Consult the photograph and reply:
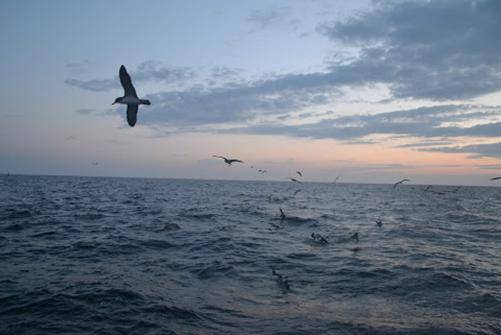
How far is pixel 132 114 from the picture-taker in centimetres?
1027

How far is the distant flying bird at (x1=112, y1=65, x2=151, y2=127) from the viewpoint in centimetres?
1005

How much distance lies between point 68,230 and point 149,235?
4551 mm

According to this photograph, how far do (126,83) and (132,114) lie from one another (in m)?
0.81

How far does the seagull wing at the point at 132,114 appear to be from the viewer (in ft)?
33.3

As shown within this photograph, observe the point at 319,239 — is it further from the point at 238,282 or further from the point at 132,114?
the point at 132,114

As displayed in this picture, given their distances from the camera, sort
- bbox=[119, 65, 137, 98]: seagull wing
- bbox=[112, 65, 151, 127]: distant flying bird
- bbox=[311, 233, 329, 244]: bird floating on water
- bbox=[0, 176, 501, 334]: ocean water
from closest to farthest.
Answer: bbox=[0, 176, 501, 334]: ocean water, bbox=[119, 65, 137, 98]: seagull wing, bbox=[112, 65, 151, 127]: distant flying bird, bbox=[311, 233, 329, 244]: bird floating on water

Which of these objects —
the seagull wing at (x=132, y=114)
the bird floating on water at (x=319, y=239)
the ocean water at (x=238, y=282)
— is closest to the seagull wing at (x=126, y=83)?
the seagull wing at (x=132, y=114)

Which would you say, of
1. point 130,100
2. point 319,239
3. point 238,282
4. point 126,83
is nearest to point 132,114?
point 130,100

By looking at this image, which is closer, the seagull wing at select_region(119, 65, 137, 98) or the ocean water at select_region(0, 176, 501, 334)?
the ocean water at select_region(0, 176, 501, 334)

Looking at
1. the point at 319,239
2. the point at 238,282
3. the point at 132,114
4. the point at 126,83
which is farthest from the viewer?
the point at 319,239

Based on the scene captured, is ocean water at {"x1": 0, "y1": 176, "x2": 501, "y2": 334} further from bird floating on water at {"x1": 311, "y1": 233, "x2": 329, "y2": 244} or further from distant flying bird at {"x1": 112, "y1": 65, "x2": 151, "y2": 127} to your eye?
distant flying bird at {"x1": 112, "y1": 65, "x2": 151, "y2": 127}

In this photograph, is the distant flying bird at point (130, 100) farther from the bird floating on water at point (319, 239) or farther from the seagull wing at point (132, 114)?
the bird floating on water at point (319, 239)

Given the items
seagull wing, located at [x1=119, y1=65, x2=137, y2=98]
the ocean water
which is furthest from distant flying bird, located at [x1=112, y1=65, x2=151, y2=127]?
the ocean water

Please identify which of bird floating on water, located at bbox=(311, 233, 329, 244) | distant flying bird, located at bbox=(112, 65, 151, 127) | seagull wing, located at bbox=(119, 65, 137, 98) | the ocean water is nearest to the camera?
the ocean water
